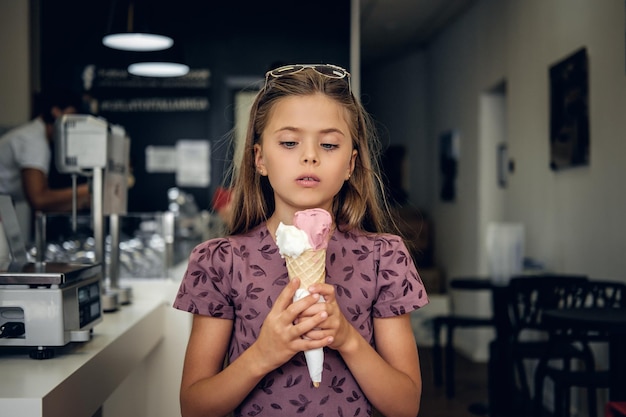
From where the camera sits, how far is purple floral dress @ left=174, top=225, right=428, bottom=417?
1.47 metres

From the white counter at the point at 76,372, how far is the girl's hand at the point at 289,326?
1.70 ft

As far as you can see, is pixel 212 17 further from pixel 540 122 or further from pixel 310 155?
pixel 310 155

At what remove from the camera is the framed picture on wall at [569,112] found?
4547 millimetres

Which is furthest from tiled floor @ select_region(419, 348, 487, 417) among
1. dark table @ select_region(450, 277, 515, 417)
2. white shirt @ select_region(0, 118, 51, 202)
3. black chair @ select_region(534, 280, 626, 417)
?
white shirt @ select_region(0, 118, 51, 202)

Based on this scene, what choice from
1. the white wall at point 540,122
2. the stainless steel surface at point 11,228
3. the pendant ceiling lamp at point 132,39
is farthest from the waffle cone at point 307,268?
the pendant ceiling lamp at point 132,39

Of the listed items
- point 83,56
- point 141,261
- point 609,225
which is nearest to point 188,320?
point 141,261

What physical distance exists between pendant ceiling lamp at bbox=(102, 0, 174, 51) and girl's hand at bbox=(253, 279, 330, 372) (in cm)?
345

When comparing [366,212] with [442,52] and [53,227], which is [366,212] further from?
[442,52]

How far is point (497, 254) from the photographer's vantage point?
508 centimetres

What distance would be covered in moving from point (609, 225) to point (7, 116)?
14.6 ft

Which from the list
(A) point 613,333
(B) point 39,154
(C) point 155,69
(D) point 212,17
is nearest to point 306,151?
(A) point 613,333

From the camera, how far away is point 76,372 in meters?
1.72

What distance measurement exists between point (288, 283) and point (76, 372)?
0.65 meters

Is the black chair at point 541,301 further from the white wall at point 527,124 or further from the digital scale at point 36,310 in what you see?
Result: the digital scale at point 36,310
